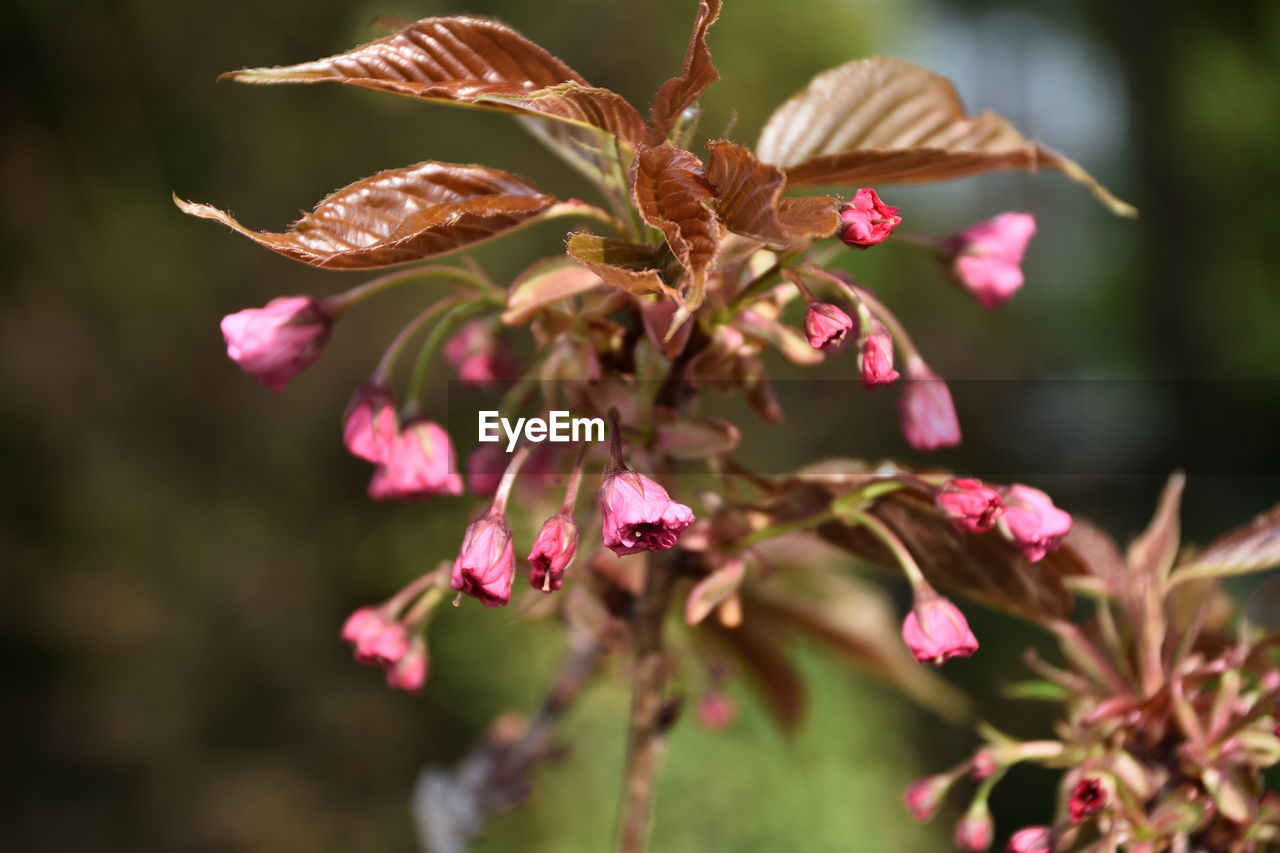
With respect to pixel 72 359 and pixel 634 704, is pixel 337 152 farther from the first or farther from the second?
pixel 634 704

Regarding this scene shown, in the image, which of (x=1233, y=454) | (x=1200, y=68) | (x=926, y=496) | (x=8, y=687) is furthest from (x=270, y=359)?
(x=1200, y=68)

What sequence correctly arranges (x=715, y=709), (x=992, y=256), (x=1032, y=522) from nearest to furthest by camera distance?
A: (x=1032, y=522) → (x=992, y=256) → (x=715, y=709)

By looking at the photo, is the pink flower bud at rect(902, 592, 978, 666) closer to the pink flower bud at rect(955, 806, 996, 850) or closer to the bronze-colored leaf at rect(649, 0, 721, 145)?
the pink flower bud at rect(955, 806, 996, 850)

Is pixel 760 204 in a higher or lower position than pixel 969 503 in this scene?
higher

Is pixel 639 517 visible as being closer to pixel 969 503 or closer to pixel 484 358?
pixel 969 503

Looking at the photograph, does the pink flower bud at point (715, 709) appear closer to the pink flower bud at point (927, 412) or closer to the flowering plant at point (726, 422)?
the flowering plant at point (726, 422)

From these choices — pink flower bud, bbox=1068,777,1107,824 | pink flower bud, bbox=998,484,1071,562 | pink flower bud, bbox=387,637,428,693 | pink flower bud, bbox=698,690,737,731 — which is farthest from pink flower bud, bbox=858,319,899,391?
pink flower bud, bbox=698,690,737,731

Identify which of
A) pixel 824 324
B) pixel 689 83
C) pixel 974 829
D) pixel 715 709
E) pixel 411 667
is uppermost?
pixel 689 83

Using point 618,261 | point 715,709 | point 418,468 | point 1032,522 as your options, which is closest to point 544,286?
A: point 618,261
